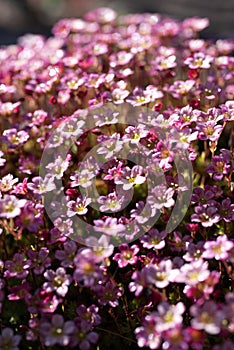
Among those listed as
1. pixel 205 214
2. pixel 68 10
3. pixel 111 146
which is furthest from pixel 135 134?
pixel 68 10

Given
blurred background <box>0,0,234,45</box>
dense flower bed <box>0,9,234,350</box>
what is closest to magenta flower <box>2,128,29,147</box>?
dense flower bed <box>0,9,234,350</box>

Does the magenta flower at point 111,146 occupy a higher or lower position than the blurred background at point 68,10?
higher

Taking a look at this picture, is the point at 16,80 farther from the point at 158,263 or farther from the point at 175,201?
the point at 158,263

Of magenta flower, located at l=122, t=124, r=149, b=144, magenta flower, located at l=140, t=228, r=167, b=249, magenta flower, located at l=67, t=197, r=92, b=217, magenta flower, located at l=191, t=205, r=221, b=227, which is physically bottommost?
magenta flower, located at l=140, t=228, r=167, b=249

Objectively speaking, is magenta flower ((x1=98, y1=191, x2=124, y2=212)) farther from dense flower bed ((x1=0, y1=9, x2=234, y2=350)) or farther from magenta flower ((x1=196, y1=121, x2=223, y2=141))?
magenta flower ((x1=196, y1=121, x2=223, y2=141))

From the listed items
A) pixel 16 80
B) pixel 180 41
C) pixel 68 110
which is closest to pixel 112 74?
pixel 68 110

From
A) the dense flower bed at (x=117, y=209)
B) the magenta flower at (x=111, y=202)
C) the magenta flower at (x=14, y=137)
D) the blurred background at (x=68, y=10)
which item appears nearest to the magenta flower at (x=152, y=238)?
the dense flower bed at (x=117, y=209)

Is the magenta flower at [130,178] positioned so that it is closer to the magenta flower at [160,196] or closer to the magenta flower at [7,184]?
the magenta flower at [160,196]
